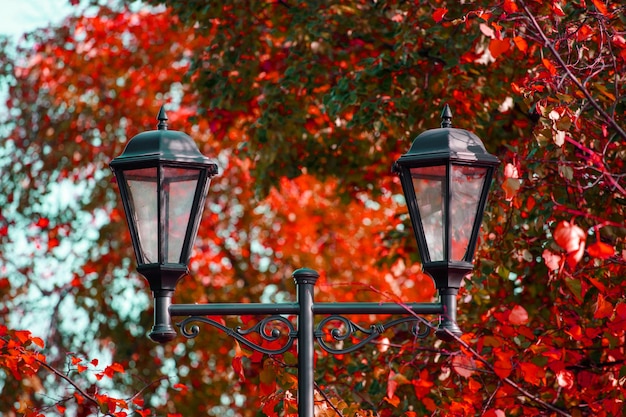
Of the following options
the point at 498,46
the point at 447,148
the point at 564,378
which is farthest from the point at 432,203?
the point at 564,378

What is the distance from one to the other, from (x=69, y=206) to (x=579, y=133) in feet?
29.3

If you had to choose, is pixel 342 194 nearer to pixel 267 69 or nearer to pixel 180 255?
pixel 267 69

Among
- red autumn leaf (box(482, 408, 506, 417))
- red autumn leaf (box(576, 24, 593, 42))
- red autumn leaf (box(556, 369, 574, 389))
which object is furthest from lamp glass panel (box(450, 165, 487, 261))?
red autumn leaf (box(556, 369, 574, 389))

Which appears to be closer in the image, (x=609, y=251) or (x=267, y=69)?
(x=609, y=251)

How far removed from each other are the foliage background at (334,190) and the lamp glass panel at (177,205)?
0.68 meters

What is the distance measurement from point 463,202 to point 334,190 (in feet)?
19.9

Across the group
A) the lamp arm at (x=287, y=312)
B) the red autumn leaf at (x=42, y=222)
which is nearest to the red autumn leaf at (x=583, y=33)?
the lamp arm at (x=287, y=312)

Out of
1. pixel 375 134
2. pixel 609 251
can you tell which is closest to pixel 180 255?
pixel 609 251

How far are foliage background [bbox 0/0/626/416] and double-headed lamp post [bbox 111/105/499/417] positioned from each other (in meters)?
0.19

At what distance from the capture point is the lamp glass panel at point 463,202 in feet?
12.2

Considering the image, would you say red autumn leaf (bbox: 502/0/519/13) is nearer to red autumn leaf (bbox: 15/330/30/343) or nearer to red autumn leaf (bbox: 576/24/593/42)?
red autumn leaf (bbox: 576/24/593/42)

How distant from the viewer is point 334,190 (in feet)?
32.2

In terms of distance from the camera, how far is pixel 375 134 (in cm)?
674

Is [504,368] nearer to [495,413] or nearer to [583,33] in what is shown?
[495,413]
